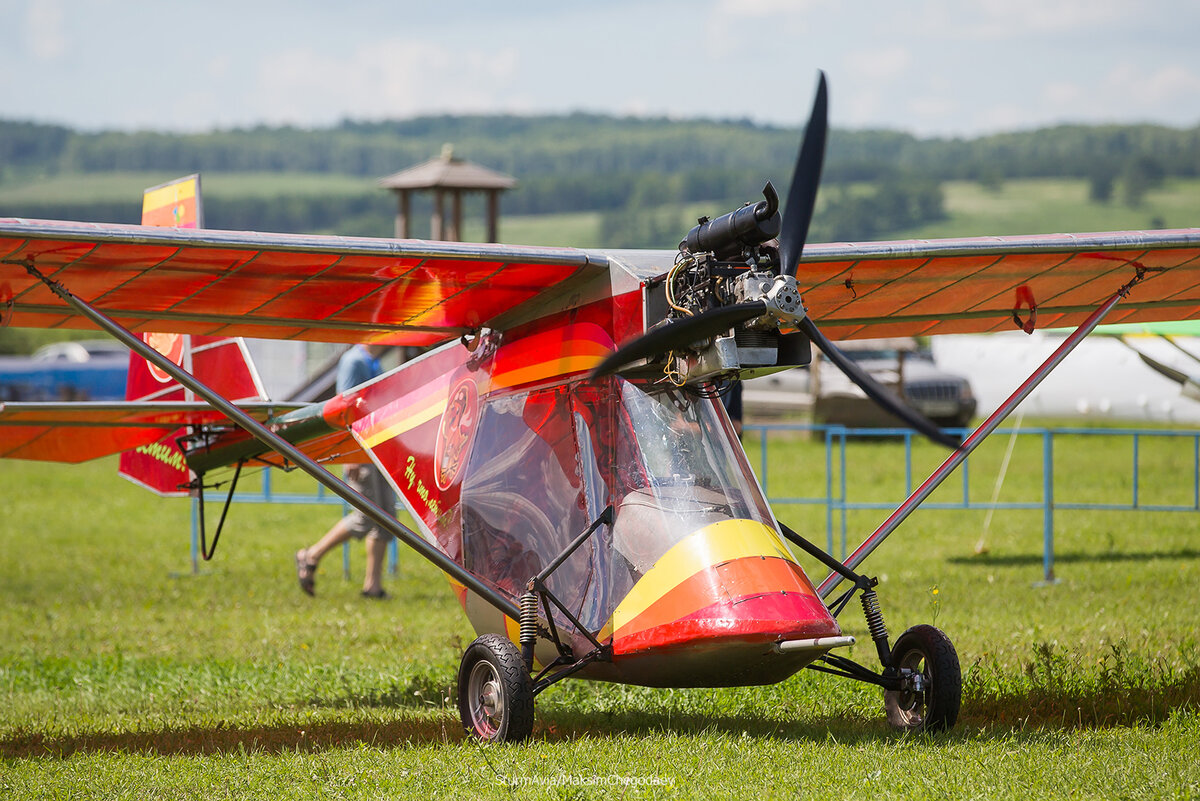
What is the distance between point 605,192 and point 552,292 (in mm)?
144224

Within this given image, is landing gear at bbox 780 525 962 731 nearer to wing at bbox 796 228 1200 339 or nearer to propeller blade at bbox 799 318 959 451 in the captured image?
propeller blade at bbox 799 318 959 451

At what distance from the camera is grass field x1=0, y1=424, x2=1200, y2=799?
5.77 meters

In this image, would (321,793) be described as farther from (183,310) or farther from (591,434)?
(183,310)

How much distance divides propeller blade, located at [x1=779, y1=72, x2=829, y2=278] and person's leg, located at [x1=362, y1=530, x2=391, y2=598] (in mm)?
7846

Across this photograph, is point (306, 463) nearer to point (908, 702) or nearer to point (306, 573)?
point (908, 702)

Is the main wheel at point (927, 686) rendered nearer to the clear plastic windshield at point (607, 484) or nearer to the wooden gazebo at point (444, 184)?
the clear plastic windshield at point (607, 484)

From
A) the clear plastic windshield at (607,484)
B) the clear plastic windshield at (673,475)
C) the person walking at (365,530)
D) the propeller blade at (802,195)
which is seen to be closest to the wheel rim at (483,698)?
the clear plastic windshield at (607,484)

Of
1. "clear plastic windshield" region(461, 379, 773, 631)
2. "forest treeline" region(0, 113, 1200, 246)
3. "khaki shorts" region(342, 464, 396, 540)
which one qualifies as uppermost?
"forest treeline" region(0, 113, 1200, 246)

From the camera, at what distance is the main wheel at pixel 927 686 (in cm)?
643

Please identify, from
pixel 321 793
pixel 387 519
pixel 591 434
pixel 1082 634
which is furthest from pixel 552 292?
pixel 1082 634

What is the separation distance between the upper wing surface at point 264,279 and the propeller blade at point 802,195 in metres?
1.28

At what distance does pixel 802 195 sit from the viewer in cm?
594

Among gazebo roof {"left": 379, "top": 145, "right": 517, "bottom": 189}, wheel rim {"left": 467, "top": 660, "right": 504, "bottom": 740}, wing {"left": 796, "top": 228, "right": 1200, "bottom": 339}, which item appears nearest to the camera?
wheel rim {"left": 467, "top": 660, "right": 504, "bottom": 740}

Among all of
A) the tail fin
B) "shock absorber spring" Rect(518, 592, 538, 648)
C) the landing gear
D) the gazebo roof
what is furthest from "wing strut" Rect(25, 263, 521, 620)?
the gazebo roof
